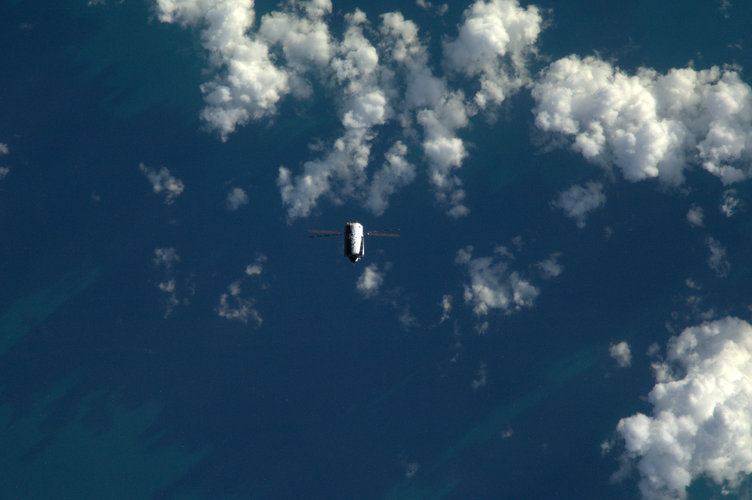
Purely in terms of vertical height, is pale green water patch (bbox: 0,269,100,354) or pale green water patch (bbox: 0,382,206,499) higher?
pale green water patch (bbox: 0,269,100,354)

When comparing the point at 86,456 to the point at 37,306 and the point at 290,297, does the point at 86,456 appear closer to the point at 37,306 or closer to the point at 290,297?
the point at 37,306

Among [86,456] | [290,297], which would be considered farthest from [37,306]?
[290,297]

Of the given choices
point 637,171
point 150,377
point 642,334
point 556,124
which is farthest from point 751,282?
point 150,377

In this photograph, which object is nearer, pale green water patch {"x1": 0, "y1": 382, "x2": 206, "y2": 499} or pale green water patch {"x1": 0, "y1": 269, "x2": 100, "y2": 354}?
pale green water patch {"x1": 0, "y1": 382, "x2": 206, "y2": 499}

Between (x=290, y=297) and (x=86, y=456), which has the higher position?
(x=290, y=297)

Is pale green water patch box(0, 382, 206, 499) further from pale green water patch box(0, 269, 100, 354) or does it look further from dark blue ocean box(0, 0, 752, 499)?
pale green water patch box(0, 269, 100, 354)

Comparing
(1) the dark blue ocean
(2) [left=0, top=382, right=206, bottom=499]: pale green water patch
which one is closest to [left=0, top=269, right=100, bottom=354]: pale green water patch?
(1) the dark blue ocean

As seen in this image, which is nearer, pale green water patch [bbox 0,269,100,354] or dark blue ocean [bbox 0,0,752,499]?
dark blue ocean [bbox 0,0,752,499]

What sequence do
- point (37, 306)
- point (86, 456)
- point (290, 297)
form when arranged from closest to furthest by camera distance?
point (86, 456)
point (37, 306)
point (290, 297)
